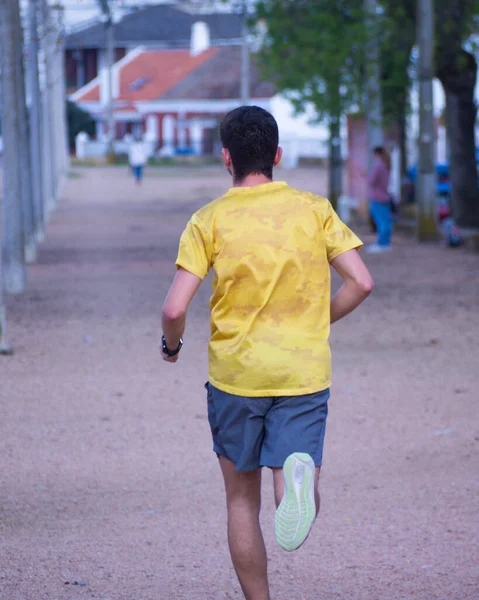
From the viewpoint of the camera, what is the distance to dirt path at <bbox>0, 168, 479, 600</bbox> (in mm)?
5020

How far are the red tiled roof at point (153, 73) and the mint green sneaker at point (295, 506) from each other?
85.3 metres

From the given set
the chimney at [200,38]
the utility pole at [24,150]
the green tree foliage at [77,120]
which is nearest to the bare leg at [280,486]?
the utility pole at [24,150]

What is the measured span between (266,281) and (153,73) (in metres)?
92.4

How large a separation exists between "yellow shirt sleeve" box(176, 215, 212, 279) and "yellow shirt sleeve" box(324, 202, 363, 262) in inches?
14.4

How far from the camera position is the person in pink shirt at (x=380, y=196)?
2003 centimetres

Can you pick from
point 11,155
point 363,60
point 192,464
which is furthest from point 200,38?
point 192,464

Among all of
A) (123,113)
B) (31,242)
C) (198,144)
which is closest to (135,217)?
(31,242)

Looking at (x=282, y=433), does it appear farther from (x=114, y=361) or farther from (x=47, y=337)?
(x=47, y=337)

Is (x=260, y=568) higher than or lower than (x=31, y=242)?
higher

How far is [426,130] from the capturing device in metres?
22.7

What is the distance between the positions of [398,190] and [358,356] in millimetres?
20228

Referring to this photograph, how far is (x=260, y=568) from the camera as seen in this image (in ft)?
13.2

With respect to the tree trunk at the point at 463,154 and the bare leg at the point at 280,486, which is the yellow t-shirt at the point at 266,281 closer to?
the bare leg at the point at 280,486

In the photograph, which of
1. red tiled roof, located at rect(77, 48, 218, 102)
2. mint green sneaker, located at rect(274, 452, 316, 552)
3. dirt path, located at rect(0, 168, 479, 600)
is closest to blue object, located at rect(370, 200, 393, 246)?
dirt path, located at rect(0, 168, 479, 600)
